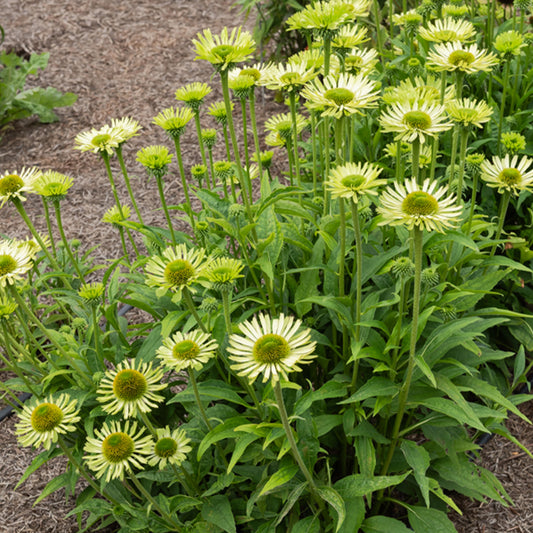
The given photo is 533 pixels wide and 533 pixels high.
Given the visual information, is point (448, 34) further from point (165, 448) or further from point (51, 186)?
point (165, 448)

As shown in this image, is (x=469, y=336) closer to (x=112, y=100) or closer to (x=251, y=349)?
(x=251, y=349)

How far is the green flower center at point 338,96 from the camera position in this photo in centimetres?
161

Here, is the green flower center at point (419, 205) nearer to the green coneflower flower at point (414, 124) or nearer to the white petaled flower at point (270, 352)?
the green coneflower flower at point (414, 124)

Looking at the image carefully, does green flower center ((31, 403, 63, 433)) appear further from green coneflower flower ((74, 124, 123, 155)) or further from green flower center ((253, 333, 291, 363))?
green coneflower flower ((74, 124, 123, 155))

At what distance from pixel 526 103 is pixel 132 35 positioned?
171 inches

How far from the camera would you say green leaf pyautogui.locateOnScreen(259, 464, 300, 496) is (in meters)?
1.60

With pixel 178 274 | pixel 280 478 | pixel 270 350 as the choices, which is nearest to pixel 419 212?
pixel 270 350

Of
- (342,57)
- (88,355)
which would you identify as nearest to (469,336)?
(342,57)

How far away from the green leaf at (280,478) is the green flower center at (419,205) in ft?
2.47

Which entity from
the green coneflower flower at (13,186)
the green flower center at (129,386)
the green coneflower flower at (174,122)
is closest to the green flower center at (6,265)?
the green coneflower flower at (13,186)

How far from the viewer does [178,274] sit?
5.06 feet

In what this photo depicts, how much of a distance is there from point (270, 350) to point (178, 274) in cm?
36

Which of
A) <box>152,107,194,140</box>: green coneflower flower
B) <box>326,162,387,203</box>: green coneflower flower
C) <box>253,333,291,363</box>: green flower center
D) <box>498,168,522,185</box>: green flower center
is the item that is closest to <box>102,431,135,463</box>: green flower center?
<box>253,333,291,363</box>: green flower center

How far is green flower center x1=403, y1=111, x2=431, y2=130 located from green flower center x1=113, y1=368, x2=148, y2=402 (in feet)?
3.16
